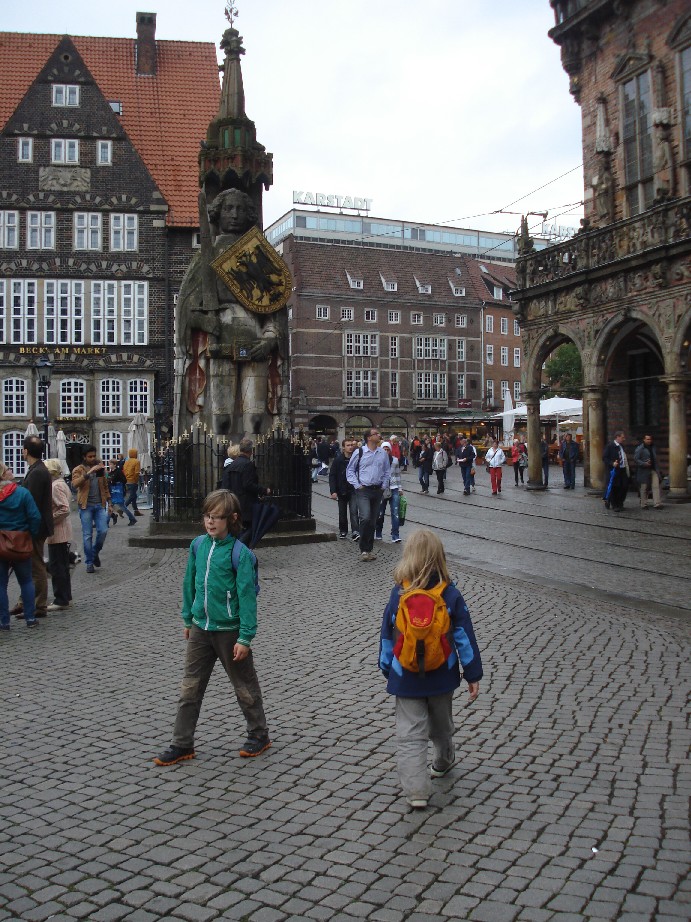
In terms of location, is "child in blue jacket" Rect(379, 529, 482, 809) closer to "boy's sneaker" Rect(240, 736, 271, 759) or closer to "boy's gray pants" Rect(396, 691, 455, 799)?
"boy's gray pants" Rect(396, 691, 455, 799)

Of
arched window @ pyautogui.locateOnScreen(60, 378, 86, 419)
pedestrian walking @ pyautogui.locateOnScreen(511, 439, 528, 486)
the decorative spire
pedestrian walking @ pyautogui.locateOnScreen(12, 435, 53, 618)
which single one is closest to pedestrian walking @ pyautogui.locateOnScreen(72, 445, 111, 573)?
pedestrian walking @ pyautogui.locateOnScreen(12, 435, 53, 618)

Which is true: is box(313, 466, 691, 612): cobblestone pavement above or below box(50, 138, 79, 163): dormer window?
below

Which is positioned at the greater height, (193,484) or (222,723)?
(193,484)

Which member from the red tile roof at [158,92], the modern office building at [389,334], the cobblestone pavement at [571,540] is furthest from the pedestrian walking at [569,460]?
the modern office building at [389,334]

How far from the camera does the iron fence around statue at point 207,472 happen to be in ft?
52.0

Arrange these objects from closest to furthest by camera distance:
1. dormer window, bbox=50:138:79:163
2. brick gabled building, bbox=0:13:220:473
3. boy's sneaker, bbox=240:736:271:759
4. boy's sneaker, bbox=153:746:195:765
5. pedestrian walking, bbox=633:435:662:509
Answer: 1. boy's sneaker, bbox=153:746:195:765
2. boy's sneaker, bbox=240:736:271:759
3. pedestrian walking, bbox=633:435:662:509
4. brick gabled building, bbox=0:13:220:473
5. dormer window, bbox=50:138:79:163

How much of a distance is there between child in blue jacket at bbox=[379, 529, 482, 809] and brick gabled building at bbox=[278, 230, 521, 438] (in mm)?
63294

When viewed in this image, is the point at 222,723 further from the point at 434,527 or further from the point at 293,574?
the point at 434,527

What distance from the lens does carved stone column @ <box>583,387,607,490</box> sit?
25812 millimetres

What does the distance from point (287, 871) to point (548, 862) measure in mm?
1086

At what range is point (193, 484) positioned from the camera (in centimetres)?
1625

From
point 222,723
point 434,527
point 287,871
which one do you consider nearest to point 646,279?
point 434,527

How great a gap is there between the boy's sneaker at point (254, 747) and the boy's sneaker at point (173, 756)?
1.01 feet

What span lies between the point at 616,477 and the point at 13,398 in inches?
1176
